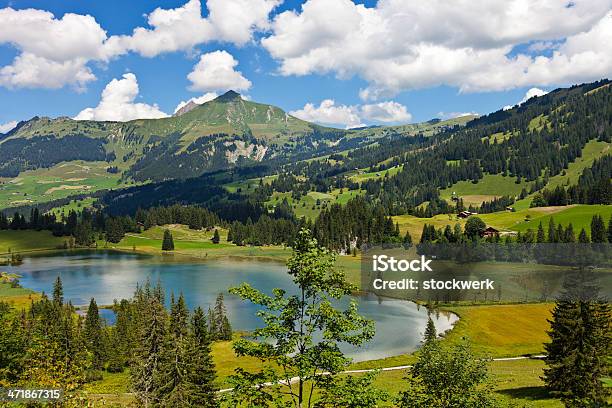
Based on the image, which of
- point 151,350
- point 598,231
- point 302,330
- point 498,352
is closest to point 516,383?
point 498,352

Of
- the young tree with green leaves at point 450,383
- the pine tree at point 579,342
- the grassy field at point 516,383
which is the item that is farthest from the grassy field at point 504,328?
→ the young tree with green leaves at point 450,383

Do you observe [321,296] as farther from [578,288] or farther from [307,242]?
[578,288]

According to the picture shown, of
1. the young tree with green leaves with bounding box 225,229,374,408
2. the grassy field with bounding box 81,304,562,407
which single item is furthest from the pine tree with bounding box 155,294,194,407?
the young tree with green leaves with bounding box 225,229,374,408

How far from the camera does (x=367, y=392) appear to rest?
1845cm

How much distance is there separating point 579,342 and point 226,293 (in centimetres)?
11214

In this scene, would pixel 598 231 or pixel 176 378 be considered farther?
pixel 598 231

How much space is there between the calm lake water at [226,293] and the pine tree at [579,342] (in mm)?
44027

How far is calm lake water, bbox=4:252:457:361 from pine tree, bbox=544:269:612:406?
44.0m

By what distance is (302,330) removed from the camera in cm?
1948

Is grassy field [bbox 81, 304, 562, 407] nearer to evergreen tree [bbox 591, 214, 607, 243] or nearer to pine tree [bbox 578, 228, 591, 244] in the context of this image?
pine tree [bbox 578, 228, 591, 244]

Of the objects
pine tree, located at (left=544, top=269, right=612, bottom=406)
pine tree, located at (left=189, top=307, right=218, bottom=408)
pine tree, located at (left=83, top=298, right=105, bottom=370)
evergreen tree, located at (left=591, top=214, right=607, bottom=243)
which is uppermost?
evergreen tree, located at (left=591, top=214, right=607, bottom=243)

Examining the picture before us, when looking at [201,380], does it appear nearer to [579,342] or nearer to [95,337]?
[579,342]

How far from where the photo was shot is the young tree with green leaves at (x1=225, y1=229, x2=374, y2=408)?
1853 cm

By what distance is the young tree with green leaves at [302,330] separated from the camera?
1853 centimetres
